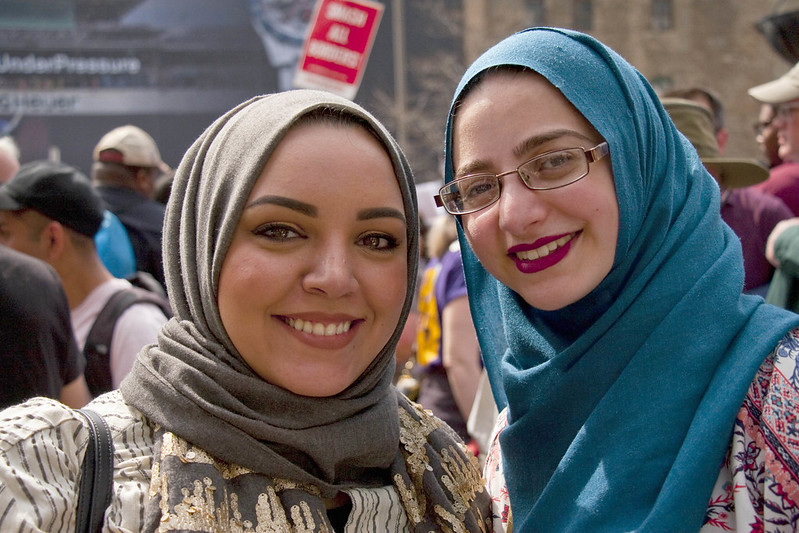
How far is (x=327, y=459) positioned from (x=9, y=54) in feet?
104

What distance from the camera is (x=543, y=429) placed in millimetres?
2160

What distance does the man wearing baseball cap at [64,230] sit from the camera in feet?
12.8

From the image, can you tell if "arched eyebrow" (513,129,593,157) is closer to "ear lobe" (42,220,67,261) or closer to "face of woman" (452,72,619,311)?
"face of woman" (452,72,619,311)

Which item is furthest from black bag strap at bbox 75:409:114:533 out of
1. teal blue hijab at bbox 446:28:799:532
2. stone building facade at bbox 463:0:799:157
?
stone building facade at bbox 463:0:799:157

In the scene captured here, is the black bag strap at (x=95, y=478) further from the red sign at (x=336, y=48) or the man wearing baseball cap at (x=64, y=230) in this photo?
the red sign at (x=336, y=48)

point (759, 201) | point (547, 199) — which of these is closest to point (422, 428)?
point (547, 199)

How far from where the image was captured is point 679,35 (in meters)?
28.5

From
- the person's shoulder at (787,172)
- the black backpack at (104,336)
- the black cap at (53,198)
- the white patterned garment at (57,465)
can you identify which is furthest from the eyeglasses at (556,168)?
the person's shoulder at (787,172)

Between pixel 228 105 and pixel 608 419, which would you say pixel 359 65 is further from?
pixel 228 105

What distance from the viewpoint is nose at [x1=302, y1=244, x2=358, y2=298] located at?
A: 1.95 meters

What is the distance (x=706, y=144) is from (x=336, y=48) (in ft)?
9.20

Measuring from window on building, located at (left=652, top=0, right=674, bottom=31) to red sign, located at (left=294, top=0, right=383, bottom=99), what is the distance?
82.6 feet

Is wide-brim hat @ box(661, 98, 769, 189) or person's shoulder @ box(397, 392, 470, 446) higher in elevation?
wide-brim hat @ box(661, 98, 769, 189)

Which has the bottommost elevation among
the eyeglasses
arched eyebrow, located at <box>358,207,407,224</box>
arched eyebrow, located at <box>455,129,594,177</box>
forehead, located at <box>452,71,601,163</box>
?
arched eyebrow, located at <box>358,207,407,224</box>
